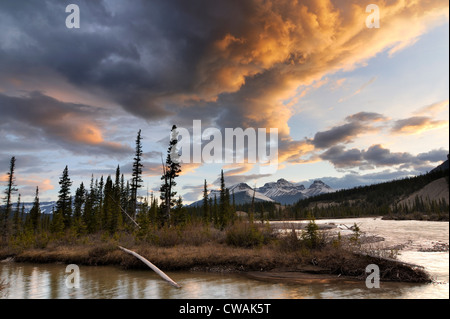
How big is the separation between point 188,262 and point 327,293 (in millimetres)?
9037

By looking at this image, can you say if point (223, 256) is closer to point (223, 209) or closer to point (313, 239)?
point (313, 239)

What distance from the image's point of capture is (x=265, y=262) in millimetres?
15344

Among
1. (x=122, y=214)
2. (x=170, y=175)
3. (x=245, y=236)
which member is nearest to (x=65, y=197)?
(x=122, y=214)

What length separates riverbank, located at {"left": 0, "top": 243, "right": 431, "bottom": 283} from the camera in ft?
42.0

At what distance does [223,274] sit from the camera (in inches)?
607

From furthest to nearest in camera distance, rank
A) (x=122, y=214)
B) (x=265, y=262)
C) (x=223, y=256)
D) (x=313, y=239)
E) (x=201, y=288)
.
Answer: (x=122, y=214) → (x=223, y=256) → (x=313, y=239) → (x=265, y=262) → (x=201, y=288)

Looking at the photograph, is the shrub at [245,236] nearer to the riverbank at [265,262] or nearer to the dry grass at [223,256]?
the dry grass at [223,256]

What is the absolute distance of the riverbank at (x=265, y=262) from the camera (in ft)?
42.0

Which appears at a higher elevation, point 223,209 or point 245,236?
point 223,209

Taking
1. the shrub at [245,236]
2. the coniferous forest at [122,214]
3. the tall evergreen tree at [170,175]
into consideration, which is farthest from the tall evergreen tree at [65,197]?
the shrub at [245,236]

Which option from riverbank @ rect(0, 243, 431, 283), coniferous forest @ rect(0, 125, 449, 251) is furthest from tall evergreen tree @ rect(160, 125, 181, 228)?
riverbank @ rect(0, 243, 431, 283)

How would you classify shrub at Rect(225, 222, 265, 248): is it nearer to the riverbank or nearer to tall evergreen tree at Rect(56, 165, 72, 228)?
the riverbank
